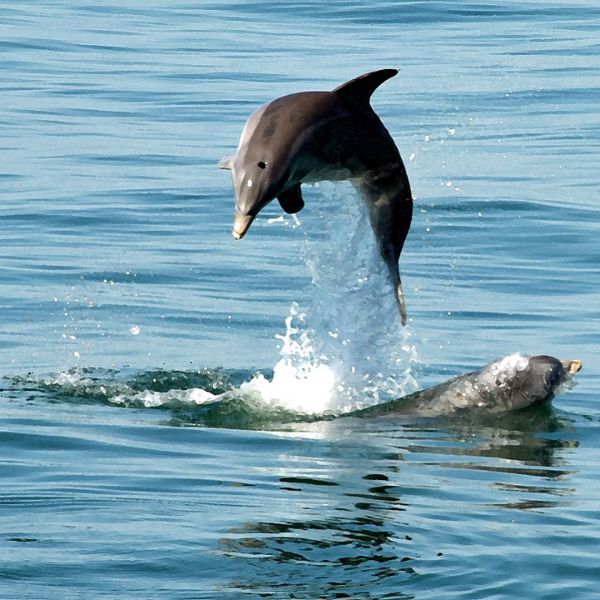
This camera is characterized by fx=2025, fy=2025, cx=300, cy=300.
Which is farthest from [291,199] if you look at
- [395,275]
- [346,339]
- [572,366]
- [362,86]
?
[346,339]

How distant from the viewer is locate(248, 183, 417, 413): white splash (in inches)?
610

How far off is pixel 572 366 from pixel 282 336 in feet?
11.2

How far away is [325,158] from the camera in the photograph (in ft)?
42.2

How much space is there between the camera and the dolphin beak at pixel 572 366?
14.9m

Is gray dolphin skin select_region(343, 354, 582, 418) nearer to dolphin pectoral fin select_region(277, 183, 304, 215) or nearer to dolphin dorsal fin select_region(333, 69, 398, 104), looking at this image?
dolphin pectoral fin select_region(277, 183, 304, 215)

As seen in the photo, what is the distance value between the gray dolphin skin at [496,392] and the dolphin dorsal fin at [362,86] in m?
2.83

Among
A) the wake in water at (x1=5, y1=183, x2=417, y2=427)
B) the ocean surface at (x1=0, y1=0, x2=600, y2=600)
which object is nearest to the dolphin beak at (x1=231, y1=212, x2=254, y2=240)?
the ocean surface at (x1=0, y1=0, x2=600, y2=600)

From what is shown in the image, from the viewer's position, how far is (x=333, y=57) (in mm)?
32781

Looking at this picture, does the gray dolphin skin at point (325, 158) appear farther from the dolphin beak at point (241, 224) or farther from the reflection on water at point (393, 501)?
the reflection on water at point (393, 501)

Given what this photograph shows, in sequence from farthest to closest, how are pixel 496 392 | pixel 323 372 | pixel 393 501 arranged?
pixel 323 372, pixel 496 392, pixel 393 501

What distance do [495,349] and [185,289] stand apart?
11.1 feet

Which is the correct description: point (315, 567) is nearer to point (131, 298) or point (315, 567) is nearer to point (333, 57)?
point (131, 298)

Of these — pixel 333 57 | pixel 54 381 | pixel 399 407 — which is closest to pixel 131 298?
pixel 54 381

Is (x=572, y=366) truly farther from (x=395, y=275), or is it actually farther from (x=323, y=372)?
(x=323, y=372)
